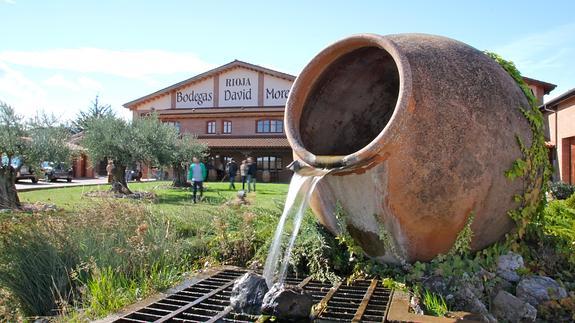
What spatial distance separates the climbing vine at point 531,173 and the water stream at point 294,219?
1.68 metres

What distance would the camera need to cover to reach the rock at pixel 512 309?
3.63 metres

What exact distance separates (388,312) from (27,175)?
99.7 ft

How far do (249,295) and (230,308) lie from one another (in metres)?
0.19

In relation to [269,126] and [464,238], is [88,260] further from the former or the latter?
[269,126]

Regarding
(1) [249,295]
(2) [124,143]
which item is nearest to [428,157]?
(1) [249,295]

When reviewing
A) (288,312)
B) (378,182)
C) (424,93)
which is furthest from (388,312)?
(424,93)

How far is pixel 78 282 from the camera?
15.1ft

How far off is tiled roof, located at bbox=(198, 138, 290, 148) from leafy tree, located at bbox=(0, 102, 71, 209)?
18.6 m

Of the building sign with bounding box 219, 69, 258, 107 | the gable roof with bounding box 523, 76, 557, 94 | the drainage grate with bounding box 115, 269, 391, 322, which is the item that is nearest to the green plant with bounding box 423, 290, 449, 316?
the drainage grate with bounding box 115, 269, 391, 322

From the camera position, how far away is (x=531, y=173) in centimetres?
442

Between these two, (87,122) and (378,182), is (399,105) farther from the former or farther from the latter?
(87,122)

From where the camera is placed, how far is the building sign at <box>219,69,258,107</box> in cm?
3653

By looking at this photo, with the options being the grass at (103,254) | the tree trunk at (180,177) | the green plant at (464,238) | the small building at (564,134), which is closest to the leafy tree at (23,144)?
the grass at (103,254)

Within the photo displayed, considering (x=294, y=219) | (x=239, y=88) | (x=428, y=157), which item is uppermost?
(x=239, y=88)
